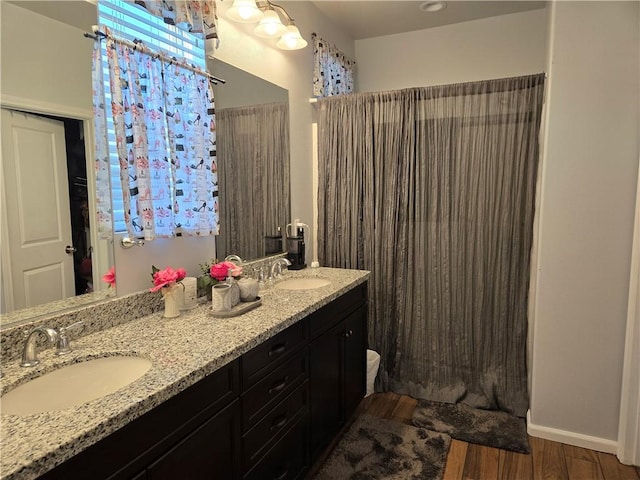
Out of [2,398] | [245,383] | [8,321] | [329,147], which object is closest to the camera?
[2,398]

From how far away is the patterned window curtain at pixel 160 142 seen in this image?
1.51 metres

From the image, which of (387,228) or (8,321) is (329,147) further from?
(8,321)

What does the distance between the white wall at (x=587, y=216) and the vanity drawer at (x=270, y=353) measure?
1367 mm

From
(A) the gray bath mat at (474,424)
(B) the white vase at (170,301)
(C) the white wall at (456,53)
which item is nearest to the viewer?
(B) the white vase at (170,301)

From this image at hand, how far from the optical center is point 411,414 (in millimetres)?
2561

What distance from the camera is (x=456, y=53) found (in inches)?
124

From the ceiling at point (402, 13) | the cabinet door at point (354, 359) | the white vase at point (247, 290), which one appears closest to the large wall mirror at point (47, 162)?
the white vase at point (247, 290)

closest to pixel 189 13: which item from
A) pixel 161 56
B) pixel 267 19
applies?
pixel 161 56

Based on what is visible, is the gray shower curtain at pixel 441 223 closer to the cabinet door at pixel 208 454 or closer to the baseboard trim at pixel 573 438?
the baseboard trim at pixel 573 438

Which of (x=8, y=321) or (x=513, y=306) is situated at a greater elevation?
(x=8, y=321)

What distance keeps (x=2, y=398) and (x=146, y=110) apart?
1094 mm

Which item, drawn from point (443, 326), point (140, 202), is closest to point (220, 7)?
point (140, 202)

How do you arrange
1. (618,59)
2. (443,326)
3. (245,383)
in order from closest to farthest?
(245,383) < (618,59) < (443,326)

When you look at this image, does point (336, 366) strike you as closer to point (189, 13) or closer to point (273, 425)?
point (273, 425)
